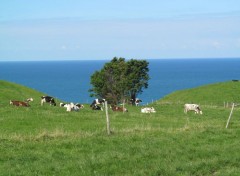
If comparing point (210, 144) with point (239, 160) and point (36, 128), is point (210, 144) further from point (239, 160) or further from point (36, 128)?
point (36, 128)

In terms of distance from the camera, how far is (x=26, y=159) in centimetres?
1609

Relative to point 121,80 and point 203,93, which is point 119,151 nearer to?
point 121,80

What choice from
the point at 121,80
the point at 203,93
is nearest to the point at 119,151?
the point at 121,80

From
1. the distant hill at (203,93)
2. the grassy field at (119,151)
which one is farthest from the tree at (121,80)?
the grassy field at (119,151)

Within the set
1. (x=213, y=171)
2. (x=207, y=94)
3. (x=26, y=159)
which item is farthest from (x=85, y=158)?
(x=207, y=94)

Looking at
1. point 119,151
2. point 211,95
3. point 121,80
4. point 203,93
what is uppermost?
point 121,80

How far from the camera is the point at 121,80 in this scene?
257ft

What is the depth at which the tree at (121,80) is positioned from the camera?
7888 cm

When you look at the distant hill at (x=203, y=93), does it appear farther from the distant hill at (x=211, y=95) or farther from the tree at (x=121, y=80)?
the tree at (x=121, y=80)

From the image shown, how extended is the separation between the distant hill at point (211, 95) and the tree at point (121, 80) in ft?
20.0

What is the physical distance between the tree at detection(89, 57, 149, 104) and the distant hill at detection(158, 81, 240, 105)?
6110 millimetres

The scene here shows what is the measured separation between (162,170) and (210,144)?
21.8 feet

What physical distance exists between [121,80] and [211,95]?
19180 mm

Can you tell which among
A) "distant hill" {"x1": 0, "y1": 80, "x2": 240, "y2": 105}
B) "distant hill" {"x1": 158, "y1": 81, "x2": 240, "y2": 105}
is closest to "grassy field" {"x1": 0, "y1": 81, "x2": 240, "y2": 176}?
"distant hill" {"x1": 0, "y1": 80, "x2": 240, "y2": 105}
